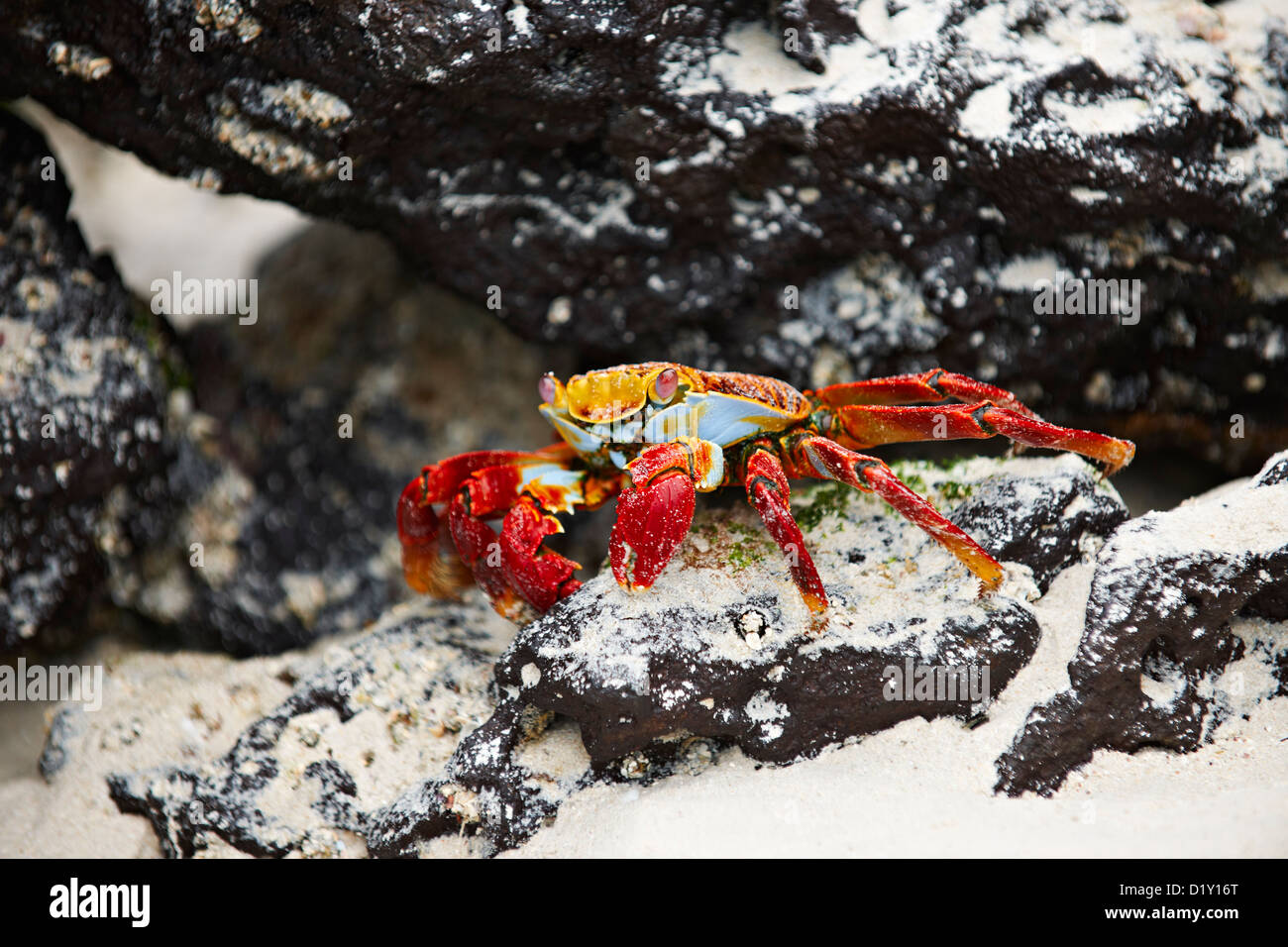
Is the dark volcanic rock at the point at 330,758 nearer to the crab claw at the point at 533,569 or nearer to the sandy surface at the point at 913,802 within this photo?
the sandy surface at the point at 913,802

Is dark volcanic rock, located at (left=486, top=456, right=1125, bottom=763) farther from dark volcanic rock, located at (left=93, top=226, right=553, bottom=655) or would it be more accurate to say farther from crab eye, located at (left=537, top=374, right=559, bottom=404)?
dark volcanic rock, located at (left=93, top=226, right=553, bottom=655)

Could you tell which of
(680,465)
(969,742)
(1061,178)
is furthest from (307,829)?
Result: (1061,178)

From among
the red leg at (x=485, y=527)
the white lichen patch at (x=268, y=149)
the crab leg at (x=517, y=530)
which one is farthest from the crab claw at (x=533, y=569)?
the white lichen patch at (x=268, y=149)

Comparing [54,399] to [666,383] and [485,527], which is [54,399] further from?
[666,383]

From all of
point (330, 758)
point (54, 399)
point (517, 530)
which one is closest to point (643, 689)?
point (517, 530)

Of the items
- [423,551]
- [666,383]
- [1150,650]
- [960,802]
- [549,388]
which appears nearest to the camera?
[960,802]

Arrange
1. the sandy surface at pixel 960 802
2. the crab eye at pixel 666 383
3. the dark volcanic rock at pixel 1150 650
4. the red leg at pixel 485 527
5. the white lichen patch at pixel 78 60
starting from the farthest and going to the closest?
the white lichen patch at pixel 78 60 < the red leg at pixel 485 527 < the crab eye at pixel 666 383 < the dark volcanic rock at pixel 1150 650 < the sandy surface at pixel 960 802

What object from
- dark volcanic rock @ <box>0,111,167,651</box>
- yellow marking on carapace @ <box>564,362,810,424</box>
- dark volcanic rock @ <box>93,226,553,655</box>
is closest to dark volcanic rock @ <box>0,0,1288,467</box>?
dark volcanic rock @ <box>0,111,167,651</box>
